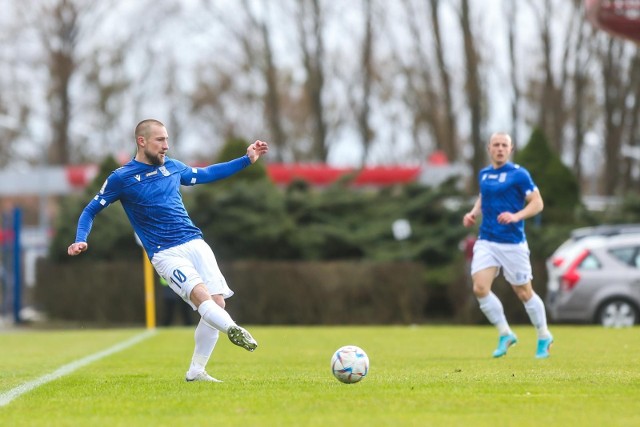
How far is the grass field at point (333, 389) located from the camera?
23.1 feet

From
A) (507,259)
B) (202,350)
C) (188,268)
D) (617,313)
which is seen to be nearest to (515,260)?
(507,259)

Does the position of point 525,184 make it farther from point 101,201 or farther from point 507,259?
point 101,201

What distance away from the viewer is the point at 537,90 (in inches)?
1868

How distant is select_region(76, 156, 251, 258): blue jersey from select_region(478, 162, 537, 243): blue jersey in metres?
4.13

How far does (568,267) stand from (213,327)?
13.7m

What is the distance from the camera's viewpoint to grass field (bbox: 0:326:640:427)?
7.03m

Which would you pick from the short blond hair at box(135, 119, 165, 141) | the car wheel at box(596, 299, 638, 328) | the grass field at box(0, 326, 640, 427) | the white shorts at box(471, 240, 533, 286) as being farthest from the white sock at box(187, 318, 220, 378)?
the car wheel at box(596, 299, 638, 328)

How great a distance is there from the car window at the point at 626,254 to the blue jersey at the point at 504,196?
950 centimetres

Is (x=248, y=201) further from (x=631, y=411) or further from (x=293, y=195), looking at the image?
(x=631, y=411)

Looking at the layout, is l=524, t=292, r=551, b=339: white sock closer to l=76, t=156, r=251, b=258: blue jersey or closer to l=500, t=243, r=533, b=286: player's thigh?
l=500, t=243, r=533, b=286: player's thigh

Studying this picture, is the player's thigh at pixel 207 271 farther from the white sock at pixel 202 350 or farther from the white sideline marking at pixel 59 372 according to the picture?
the white sideline marking at pixel 59 372

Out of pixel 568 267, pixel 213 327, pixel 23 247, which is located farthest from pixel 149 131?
pixel 23 247

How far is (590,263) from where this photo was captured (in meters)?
22.0

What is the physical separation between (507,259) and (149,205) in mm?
4638
